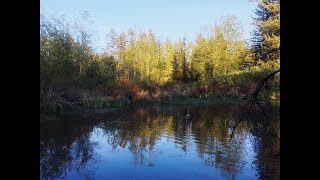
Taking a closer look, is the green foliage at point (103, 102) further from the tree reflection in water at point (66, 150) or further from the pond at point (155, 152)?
the pond at point (155, 152)

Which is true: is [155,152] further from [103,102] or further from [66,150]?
[103,102]

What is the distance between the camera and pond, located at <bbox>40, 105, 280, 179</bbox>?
229 inches

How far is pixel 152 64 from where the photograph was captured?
29953 mm

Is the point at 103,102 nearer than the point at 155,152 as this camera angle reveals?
No

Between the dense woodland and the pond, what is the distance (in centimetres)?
464

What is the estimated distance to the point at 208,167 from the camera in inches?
238

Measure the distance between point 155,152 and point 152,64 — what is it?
22879mm

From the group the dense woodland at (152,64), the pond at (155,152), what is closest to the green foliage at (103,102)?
the dense woodland at (152,64)

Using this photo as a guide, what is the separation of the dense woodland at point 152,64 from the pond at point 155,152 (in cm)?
464

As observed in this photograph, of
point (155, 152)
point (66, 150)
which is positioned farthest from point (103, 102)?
point (155, 152)
